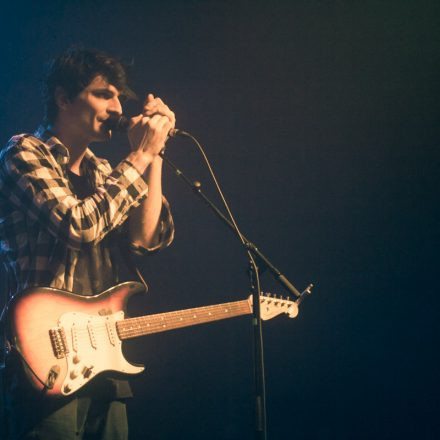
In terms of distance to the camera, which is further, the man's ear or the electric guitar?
the man's ear

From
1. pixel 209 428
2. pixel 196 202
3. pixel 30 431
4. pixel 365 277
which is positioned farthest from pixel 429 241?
pixel 30 431

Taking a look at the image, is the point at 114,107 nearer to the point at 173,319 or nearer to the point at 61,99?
the point at 61,99

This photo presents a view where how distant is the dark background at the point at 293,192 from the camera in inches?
93.9

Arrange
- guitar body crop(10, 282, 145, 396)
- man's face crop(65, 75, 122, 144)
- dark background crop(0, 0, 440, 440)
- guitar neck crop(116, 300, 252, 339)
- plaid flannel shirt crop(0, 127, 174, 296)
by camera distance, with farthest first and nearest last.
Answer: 1. dark background crop(0, 0, 440, 440)
2. man's face crop(65, 75, 122, 144)
3. guitar neck crop(116, 300, 252, 339)
4. plaid flannel shirt crop(0, 127, 174, 296)
5. guitar body crop(10, 282, 145, 396)

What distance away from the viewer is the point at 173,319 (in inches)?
69.7

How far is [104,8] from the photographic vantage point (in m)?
2.58

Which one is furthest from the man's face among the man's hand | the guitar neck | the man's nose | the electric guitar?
the guitar neck

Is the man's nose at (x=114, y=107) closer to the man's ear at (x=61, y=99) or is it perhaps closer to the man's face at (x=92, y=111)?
the man's face at (x=92, y=111)

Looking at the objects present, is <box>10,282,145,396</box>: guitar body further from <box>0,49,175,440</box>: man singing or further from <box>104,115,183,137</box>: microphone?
<box>104,115,183,137</box>: microphone

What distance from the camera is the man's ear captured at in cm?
184

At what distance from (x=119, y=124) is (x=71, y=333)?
0.71 m

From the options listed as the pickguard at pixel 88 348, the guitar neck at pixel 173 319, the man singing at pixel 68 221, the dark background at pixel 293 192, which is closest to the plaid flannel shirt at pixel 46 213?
the man singing at pixel 68 221

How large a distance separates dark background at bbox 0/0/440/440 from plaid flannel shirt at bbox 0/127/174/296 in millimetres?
894

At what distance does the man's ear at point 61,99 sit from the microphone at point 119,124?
7.4 inches
